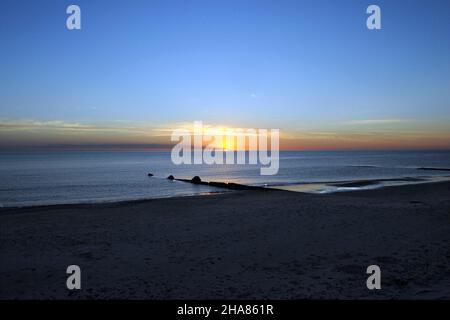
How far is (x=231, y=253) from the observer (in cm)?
1257

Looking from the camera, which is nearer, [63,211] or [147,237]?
[147,237]

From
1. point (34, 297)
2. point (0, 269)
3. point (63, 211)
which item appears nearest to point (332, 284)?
point (34, 297)

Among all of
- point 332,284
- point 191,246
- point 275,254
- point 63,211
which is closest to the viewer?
point 332,284

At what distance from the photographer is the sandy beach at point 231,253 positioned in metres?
9.12

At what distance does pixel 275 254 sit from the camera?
1239cm

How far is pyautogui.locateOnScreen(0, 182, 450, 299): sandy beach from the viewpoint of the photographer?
912 cm

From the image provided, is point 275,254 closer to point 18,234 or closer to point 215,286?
point 215,286
